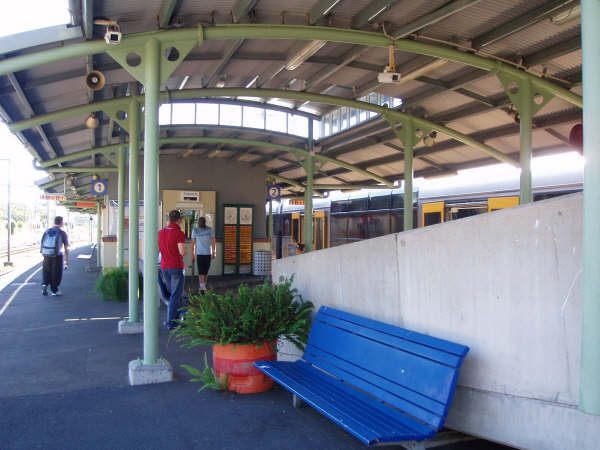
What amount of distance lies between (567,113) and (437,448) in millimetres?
8737

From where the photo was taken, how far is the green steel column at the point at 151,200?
214 inches

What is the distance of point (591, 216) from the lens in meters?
2.58

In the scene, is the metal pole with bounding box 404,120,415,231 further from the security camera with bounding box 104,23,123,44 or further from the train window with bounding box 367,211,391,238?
the security camera with bounding box 104,23,123,44

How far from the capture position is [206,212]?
56.2 feet

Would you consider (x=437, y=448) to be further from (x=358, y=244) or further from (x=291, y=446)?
(x=358, y=244)

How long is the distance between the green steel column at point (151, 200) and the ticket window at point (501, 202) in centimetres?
818

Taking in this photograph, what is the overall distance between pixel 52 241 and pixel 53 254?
0.41 metres

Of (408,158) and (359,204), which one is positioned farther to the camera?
(359,204)

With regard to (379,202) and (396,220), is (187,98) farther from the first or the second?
(379,202)

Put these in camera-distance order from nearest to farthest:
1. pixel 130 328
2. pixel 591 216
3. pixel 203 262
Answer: pixel 591 216, pixel 130 328, pixel 203 262

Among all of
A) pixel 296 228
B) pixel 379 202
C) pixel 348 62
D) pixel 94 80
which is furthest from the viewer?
pixel 296 228

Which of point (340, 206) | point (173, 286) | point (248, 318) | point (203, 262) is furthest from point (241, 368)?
point (340, 206)

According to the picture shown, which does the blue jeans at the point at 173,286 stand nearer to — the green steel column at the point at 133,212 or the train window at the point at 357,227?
the green steel column at the point at 133,212

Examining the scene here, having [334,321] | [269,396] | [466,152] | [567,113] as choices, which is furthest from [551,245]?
[466,152]
